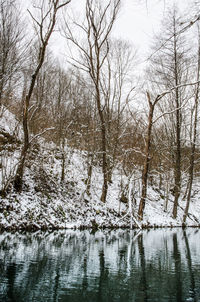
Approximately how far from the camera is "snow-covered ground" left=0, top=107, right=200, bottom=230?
12898 millimetres

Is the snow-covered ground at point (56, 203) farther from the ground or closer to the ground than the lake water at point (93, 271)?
farther from the ground

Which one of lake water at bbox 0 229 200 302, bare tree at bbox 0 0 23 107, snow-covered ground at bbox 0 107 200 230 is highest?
bare tree at bbox 0 0 23 107

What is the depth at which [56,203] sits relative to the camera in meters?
15.3

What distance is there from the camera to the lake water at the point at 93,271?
486 centimetres

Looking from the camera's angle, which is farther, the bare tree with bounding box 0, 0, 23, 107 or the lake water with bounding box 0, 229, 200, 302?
the bare tree with bounding box 0, 0, 23, 107

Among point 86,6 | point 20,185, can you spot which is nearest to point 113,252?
point 20,185

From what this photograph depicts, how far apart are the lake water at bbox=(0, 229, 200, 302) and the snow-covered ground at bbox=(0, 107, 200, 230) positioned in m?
1.82

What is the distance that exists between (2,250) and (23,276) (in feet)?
8.99

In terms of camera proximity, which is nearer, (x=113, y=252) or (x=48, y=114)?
(x=113, y=252)

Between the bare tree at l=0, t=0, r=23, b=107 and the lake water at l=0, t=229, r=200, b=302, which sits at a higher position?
the bare tree at l=0, t=0, r=23, b=107

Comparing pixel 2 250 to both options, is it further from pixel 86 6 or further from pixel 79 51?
pixel 86 6

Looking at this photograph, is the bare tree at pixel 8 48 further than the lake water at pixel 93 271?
Yes

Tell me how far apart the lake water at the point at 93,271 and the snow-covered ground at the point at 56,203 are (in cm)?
182

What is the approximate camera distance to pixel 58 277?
5754mm
